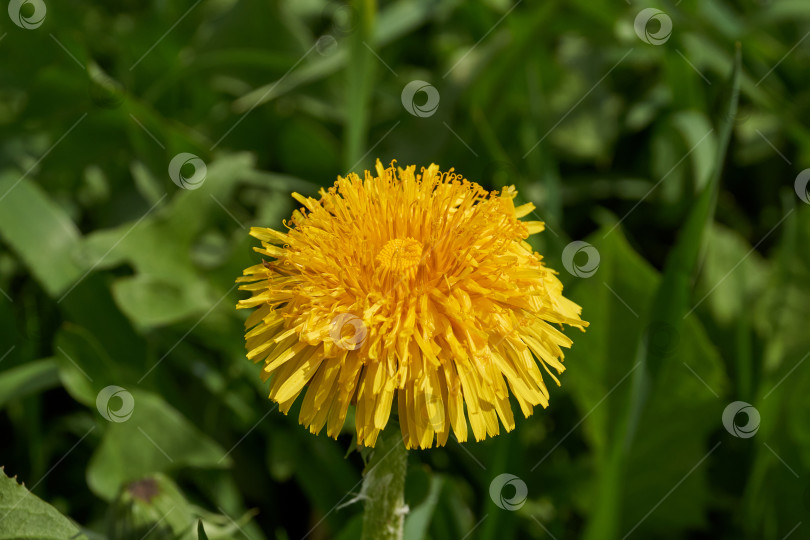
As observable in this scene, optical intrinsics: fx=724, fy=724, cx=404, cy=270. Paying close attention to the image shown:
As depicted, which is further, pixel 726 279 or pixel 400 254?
pixel 726 279

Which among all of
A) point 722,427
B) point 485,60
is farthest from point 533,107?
point 722,427
